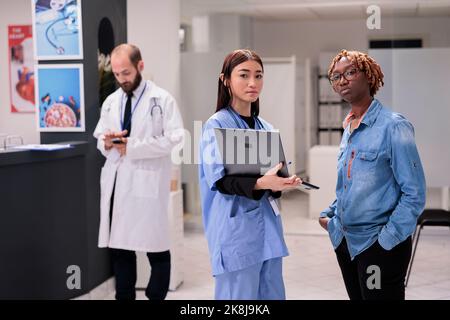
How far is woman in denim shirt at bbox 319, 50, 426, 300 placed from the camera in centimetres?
186

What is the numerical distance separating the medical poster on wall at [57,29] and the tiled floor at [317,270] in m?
1.40

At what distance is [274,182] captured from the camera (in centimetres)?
172

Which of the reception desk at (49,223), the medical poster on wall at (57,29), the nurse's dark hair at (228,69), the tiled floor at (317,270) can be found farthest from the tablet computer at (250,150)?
the tiled floor at (317,270)

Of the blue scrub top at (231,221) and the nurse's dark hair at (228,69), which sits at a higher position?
the nurse's dark hair at (228,69)

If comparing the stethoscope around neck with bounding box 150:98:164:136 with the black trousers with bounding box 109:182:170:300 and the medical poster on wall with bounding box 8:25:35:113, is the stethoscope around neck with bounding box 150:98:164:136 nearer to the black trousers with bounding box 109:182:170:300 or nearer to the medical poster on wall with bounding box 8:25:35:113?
the black trousers with bounding box 109:182:170:300

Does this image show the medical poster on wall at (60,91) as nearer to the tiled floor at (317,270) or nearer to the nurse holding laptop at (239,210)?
the tiled floor at (317,270)

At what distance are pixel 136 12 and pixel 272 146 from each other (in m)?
2.51

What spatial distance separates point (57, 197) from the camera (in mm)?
3160

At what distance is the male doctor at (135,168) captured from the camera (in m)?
2.95

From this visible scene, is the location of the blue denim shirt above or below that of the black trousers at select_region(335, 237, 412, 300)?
above

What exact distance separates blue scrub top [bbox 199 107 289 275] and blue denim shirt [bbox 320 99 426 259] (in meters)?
0.28

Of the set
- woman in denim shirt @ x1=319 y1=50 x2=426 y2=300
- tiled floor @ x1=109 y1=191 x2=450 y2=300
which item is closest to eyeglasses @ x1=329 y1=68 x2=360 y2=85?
woman in denim shirt @ x1=319 y1=50 x2=426 y2=300

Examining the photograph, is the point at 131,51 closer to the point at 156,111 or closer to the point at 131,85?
the point at 131,85

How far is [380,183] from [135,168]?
138 cm
